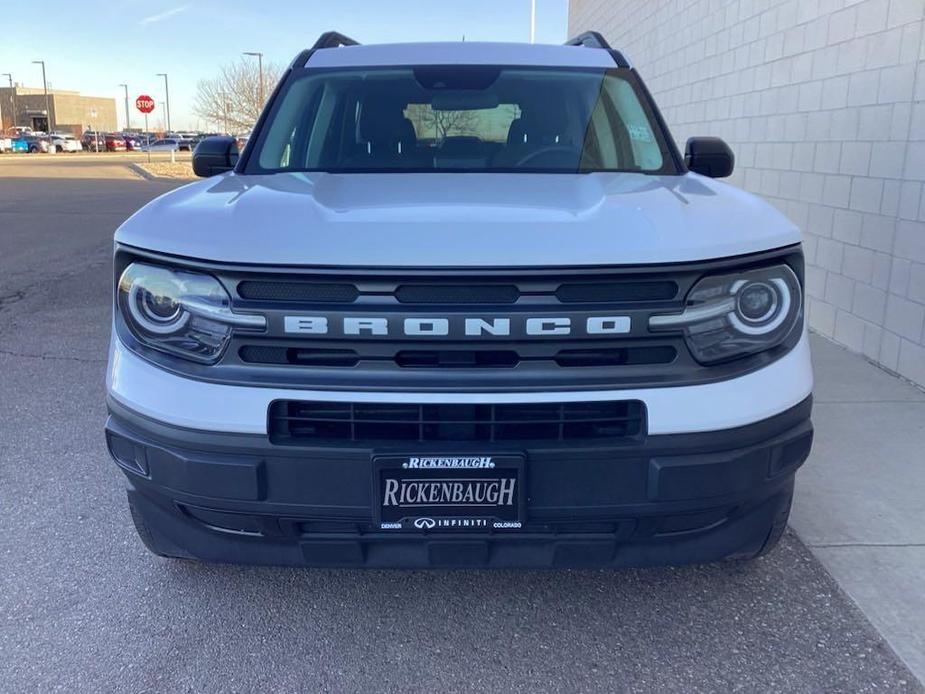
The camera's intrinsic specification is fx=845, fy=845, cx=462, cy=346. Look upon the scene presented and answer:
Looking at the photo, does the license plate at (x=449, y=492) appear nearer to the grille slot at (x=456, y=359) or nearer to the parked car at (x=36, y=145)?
the grille slot at (x=456, y=359)

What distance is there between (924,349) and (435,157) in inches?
127

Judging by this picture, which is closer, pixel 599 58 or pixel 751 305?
pixel 751 305

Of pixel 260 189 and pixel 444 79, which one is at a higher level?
pixel 444 79

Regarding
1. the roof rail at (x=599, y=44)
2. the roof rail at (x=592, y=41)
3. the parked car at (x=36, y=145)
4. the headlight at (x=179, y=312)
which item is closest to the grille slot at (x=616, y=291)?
the headlight at (x=179, y=312)

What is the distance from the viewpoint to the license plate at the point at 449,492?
211cm

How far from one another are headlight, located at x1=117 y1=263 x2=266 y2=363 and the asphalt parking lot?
38.1 inches

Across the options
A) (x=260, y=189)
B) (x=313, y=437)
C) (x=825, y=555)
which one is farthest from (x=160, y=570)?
(x=825, y=555)

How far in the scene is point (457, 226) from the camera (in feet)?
7.25

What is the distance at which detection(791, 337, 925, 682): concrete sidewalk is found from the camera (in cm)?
281

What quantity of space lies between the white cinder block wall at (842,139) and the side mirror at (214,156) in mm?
3848

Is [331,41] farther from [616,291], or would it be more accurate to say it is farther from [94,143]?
[94,143]

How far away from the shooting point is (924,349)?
4902mm

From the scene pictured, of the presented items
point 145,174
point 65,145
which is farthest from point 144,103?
point 65,145

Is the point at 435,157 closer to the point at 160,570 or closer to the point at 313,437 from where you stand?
the point at 313,437
